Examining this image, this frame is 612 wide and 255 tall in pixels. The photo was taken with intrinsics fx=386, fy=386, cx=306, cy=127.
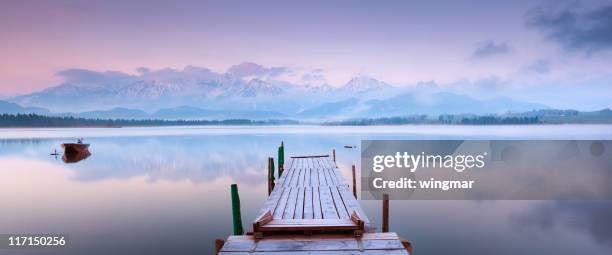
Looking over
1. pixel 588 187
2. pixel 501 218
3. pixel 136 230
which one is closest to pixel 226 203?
pixel 136 230

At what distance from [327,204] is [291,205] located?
1.19 metres

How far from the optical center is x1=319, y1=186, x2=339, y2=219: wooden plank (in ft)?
36.9

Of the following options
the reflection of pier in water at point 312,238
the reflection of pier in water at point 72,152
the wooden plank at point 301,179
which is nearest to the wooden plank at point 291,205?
the reflection of pier in water at point 312,238

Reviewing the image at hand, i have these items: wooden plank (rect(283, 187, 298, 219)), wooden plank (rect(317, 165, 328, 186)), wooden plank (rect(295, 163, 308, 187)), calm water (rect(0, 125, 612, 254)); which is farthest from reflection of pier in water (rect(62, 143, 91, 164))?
wooden plank (rect(283, 187, 298, 219))

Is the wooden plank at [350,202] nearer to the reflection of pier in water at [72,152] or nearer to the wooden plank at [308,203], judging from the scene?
the wooden plank at [308,203]

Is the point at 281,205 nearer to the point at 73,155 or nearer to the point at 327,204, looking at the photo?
the point at 327,204

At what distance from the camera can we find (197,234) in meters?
15.6

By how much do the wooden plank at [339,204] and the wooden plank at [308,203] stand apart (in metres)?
0.85

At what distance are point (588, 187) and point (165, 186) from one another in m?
28.6

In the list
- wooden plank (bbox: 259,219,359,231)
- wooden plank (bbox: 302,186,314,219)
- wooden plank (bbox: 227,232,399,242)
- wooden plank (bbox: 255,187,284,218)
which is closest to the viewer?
wooden plank (bbox: 227,232,399,242)

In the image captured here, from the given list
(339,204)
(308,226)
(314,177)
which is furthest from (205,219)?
(308,226)

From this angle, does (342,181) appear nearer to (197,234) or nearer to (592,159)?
(197,234)

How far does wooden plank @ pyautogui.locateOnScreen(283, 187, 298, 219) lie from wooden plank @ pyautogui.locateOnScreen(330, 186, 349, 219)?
1.38m

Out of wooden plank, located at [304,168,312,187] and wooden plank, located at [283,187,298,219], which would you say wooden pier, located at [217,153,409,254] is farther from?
wooden plank, located at [304,168,312,187]
